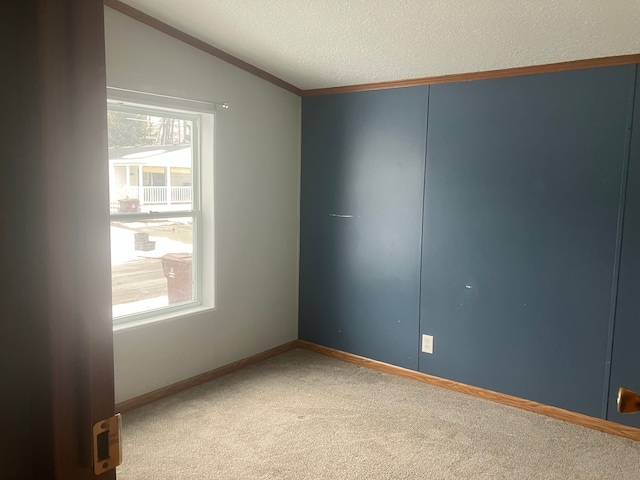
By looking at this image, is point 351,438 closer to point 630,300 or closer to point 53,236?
point 630,300

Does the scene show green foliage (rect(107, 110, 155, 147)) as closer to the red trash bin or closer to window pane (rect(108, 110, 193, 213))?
window pane (rect(108, 110, 193, 213))

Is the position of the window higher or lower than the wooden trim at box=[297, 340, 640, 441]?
higher

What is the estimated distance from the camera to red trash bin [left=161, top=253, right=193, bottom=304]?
3.45 meters

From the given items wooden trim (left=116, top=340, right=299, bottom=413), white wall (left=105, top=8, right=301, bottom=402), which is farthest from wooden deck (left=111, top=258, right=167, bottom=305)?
wooden trim (left=116, top=340, right=299, bottom=413)

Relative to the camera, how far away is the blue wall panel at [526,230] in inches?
114

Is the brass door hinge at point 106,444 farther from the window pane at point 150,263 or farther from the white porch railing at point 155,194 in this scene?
the white porch railing at point 155,194

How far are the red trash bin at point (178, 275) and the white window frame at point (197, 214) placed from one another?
0.12ft

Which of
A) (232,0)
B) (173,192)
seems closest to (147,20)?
(232,0)

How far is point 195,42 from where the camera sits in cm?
324

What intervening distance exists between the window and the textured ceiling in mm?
633

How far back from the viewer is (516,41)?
8.92 ft

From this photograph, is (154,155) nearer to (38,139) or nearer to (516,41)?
(516,41)

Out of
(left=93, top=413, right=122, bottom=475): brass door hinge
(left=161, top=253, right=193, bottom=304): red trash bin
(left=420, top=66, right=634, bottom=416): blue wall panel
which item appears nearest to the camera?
(left=93, top=413, right=122, bottom=475): brass door hinge

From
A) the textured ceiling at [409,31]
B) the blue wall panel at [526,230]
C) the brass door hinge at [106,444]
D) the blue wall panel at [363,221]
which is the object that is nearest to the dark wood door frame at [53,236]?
the brass door hinge at [106,444]
